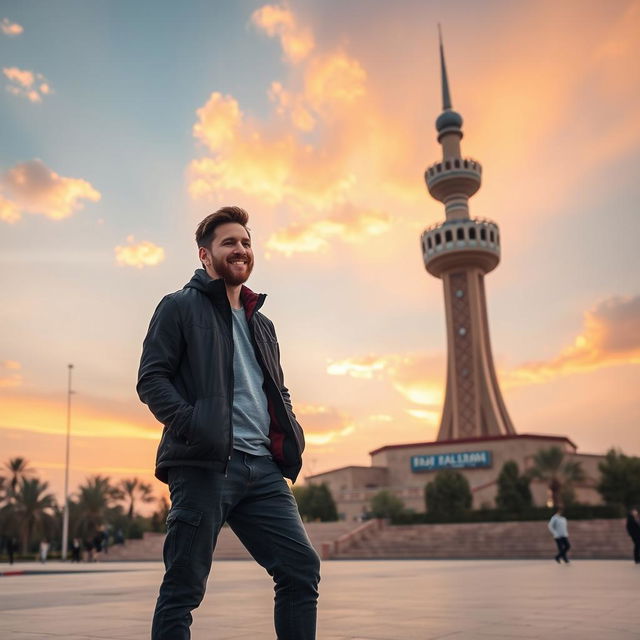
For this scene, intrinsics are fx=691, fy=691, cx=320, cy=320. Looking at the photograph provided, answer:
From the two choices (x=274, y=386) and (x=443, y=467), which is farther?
(x=443, y=467)

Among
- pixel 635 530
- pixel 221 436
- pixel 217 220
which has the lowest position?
pixel 635 530

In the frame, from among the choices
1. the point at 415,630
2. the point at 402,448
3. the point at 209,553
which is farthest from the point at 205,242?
the point at 402,448

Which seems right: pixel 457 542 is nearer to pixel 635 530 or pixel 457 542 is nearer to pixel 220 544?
pixel 220 544

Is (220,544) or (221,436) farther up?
(221,436)

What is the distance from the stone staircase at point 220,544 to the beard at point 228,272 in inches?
1244

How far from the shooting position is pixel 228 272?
3.14 meters

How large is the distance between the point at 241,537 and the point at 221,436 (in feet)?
2.11

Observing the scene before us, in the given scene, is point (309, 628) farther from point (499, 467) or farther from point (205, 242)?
point (499, 467)

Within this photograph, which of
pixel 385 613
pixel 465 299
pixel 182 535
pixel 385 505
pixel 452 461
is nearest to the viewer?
pixel 182 535

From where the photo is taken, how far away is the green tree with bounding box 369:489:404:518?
145 ft

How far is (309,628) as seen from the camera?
9.25ft

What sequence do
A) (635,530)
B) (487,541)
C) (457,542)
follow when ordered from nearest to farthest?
(635,530) < (487,541) < (457,542)

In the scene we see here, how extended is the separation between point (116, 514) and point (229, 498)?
53.3 metres

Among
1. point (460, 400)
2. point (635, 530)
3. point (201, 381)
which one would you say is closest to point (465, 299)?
point (460, 400)
